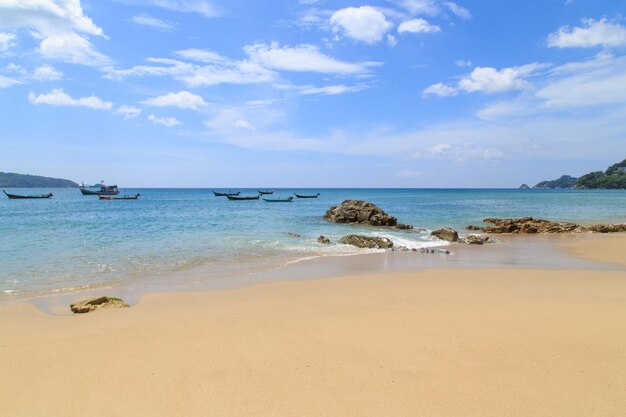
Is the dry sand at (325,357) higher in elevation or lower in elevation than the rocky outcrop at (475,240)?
higher

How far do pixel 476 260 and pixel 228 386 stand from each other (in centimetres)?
1251

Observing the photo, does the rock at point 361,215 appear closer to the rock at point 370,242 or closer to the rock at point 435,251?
the rock at point 370,242

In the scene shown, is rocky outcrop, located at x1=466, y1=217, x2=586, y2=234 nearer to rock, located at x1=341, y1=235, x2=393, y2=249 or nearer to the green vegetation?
rock, located at x1=341, y1=235, x2=393, y2=249

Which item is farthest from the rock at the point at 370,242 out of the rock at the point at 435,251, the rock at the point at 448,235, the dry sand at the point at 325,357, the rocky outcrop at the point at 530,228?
the rocky outcrop at the point at 530,228

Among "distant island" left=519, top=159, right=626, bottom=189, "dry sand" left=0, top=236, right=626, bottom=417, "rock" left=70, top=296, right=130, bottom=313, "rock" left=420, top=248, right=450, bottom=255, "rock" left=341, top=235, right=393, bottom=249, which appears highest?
"distant island" left=519, top=159, right=626, bottom=189

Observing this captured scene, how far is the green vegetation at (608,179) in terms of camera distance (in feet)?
499

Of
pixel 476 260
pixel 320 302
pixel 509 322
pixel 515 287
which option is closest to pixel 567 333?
pixel 509 322

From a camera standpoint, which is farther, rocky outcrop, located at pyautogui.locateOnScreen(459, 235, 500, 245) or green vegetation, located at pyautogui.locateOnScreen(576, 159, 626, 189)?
green vegetation, located at pyautogui.locateOnScreen(576, 159, 626, 189)

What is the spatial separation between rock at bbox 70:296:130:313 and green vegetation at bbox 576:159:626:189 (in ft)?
625

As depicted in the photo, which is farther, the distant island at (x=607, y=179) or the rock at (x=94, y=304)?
the distant island at (x=607, y=179)

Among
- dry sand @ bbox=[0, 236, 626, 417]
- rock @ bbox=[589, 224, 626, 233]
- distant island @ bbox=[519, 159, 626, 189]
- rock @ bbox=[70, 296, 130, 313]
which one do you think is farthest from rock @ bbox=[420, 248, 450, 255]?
distant island @ bbox=[519, 159, 626, 189]

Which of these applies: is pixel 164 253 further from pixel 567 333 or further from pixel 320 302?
pixel 567 333

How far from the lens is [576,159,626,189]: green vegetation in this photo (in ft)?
499

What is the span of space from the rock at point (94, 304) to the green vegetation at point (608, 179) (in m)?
190
